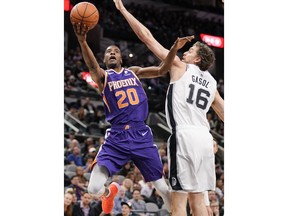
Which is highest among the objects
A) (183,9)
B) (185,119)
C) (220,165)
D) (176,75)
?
(183,9)

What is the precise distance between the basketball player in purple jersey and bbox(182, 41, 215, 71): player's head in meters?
0.39

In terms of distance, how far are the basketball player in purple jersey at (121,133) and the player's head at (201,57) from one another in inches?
15.4

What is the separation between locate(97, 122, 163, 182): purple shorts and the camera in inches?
237

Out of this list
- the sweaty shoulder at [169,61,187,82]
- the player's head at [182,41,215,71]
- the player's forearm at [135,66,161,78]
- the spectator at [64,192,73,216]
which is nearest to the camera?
the sweaty shoulder at [169,61,187,82]

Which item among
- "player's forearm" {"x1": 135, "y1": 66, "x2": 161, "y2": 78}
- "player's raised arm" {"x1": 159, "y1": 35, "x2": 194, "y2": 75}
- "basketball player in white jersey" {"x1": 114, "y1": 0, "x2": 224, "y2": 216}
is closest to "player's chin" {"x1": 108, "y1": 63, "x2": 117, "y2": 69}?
"player's forearm" {"x1": 135, "y1": 66, "x2": 161, "y2": 78}

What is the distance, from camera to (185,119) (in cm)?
587

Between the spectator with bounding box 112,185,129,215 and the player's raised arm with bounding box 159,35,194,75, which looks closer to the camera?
the player's raised arm with bounding box 159,35,194,75

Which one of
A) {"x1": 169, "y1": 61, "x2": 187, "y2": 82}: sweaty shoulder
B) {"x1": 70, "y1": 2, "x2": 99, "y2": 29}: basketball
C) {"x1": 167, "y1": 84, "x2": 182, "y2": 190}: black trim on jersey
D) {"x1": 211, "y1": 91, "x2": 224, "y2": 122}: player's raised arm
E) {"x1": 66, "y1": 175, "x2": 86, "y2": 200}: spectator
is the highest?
{"x1": 70, "y1": 2, "x2": 99, "y2": 29}: basketball

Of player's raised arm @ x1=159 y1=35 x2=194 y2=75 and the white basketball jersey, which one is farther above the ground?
player's raised arm @ x1=159 y1=35 x2=194 y2=75

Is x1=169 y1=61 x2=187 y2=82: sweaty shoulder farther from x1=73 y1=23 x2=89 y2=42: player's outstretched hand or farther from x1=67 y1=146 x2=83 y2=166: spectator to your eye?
x1=67 y1=146 x2=83 y2=166: spectator
